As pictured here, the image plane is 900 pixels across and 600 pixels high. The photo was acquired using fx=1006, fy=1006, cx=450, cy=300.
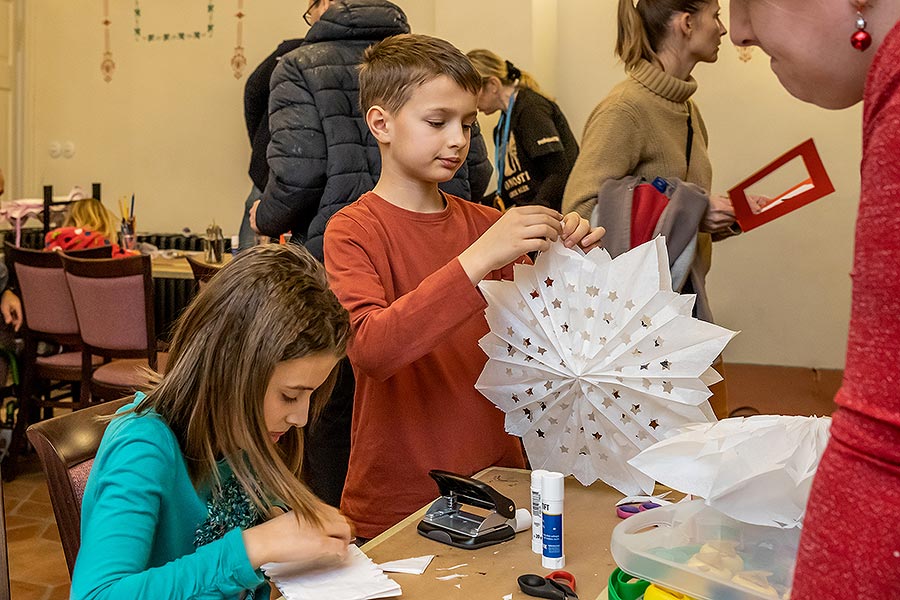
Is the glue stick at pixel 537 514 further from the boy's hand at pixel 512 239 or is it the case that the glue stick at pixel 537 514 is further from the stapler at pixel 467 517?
the boy's hand at pixel 512 239

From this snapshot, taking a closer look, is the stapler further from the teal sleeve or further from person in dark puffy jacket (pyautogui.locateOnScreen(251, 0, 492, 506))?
person in dark puffy jacket (pyautogui.locateOnScreen(251, 0, 492, 506))

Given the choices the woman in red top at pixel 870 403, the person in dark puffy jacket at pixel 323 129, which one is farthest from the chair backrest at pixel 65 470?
the person in dark puffy jacket at pixel 323 129

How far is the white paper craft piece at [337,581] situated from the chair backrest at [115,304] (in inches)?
114

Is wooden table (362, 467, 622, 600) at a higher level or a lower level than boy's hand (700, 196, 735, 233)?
lower

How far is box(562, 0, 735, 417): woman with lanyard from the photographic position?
2500mm

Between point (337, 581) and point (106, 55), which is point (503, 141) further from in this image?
point (106, 55)

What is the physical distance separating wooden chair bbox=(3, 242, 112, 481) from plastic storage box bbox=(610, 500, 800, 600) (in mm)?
3597

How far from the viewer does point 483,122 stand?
609 centimetres

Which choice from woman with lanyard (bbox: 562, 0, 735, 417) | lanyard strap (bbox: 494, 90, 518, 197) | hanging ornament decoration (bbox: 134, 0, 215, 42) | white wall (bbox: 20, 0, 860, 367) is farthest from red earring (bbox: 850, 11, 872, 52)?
hanging ornament decoration (bbox: 134, 0, 215, 42)

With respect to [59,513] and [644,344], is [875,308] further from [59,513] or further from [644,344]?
[59,513]

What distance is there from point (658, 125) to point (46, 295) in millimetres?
2901

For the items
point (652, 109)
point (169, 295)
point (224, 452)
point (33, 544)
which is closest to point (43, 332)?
point (169, 295)

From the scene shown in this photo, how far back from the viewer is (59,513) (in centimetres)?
149

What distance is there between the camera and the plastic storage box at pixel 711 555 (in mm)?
1060
